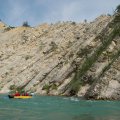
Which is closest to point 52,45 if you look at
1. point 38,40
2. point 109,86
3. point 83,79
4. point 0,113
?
point 38,40

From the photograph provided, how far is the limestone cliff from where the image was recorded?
275 ft

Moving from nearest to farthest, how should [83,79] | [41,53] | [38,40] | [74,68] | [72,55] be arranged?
[83,79] → [74,68] → [72,55] → [41,53] → [38,40]

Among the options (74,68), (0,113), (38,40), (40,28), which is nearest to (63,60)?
(74,68)

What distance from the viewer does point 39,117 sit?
4756 centimetres

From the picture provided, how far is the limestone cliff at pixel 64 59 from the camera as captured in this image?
275ft

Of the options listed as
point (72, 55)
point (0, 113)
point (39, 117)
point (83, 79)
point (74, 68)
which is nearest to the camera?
point (39, 117)

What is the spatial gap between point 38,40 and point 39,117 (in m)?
94.6

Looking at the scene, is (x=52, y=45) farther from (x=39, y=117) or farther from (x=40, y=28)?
(x=39, y=117)

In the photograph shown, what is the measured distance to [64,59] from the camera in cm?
11231

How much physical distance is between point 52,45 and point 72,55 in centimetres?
1906

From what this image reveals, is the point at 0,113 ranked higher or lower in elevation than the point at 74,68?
lower

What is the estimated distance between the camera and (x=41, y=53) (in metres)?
129

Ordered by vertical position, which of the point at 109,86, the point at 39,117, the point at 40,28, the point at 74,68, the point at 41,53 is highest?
the point at 40,28

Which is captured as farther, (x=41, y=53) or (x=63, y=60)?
(x=41, y=53)
